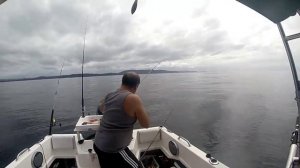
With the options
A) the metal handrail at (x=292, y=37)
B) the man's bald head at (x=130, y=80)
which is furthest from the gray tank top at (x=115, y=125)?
the metal handrail at (x=292, y=37)

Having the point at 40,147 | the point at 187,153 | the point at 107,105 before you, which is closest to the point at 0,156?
the point at 40,147

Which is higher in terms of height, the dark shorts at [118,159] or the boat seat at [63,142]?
the dark shorts at [118,159]

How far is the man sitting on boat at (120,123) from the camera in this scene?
90.4 inches

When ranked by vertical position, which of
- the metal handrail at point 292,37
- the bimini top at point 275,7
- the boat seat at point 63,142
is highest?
the bimini top at point 275,7

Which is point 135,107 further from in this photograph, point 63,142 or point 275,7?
point 63,142

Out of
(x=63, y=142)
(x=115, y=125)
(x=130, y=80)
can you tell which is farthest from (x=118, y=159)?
(x=63, y=142)

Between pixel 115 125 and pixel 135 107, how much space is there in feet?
1.12

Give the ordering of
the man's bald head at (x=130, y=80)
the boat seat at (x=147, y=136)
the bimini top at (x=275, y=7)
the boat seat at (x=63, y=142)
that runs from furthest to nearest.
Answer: the boat seat at (x=147, y=136), the boat seat at (x=63, y=142), the man's bald head at (x=130, y=80), the bimini top at (x=275, y=7)

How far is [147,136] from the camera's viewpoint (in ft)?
17.9

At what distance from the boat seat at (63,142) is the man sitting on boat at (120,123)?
283cm

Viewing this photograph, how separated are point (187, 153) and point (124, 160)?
2220mm

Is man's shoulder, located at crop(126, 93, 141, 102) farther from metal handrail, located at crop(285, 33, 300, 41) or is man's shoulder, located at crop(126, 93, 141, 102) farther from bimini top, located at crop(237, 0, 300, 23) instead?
metal handrail, located at crop(285, 33, 300, 41)

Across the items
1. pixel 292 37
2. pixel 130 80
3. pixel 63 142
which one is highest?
pixel 292 37

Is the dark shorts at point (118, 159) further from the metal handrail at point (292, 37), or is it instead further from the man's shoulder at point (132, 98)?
the metal handrail at point (292, 37)
